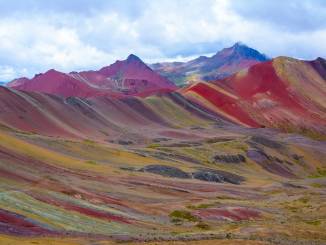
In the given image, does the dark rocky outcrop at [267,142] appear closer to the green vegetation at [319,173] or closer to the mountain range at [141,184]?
the mountain range at [141,184]

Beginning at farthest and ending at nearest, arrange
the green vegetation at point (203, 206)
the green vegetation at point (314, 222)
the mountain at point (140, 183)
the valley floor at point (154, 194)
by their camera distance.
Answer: the green vegetation at point (203, 206)
the green vegetation at point (314, 222)
the mountain at point (140, 183)
the valley floor at point (154, 194)

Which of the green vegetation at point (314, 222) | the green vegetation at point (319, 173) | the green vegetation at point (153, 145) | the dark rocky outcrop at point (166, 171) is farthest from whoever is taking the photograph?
the green vegetation at point (319, 173)

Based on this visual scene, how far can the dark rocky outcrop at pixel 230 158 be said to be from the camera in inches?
6225

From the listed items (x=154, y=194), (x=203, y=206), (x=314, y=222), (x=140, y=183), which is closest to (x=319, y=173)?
(x=140, y=183)

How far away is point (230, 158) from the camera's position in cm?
16150

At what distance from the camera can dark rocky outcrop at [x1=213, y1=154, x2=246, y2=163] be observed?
158m

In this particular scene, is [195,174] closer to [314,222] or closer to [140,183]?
[140,183]

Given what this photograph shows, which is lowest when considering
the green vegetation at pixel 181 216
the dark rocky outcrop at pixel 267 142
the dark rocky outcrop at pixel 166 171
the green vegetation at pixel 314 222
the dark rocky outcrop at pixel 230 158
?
the green vegetation at pixel 314 222

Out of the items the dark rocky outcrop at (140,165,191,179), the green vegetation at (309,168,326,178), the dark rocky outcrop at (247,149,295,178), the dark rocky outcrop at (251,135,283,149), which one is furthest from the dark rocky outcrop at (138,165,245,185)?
the dark rocky outcrop at (251,135,283,149)

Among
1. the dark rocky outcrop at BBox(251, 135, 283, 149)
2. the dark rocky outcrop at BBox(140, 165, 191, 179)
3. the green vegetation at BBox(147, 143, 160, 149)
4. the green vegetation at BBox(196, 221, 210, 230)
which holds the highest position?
the dark rocky outcrop at BBox(251, 135, 283, 149)

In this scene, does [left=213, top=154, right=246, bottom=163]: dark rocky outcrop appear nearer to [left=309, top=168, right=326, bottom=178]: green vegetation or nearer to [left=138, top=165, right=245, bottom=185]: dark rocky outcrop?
[left=309, top=168, right=326, bottom=178]: green vegetation

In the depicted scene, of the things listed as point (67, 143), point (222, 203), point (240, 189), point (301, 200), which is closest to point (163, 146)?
point (67, 143)

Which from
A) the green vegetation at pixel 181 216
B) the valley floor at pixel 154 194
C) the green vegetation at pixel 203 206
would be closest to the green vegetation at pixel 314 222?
the valley floor at pixel 154 194

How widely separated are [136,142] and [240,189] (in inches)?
2375
